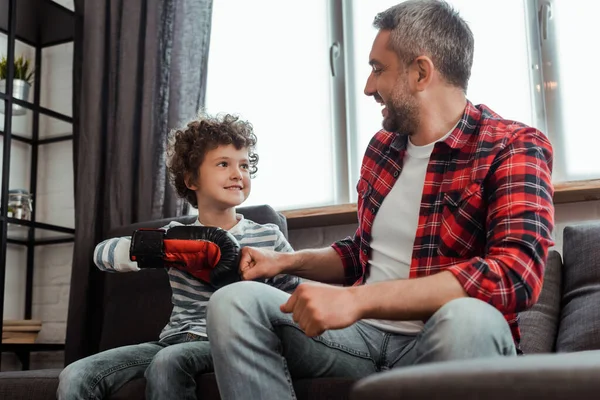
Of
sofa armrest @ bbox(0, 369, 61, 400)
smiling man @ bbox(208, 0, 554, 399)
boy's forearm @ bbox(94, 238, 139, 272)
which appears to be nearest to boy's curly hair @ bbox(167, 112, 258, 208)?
boy's forearm @ bbox(94, 238, 139, 272)

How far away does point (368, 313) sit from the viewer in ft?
3.80

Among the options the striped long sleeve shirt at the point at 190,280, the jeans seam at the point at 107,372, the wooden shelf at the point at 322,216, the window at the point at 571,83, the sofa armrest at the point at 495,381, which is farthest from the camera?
the wooden shelf at the point at 322,216

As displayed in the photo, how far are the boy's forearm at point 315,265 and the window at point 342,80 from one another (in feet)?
3.48

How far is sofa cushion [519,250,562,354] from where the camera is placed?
1.85m

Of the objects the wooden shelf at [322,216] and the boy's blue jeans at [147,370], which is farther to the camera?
the wooden shelf at [322,216]

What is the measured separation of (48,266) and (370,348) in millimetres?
2272

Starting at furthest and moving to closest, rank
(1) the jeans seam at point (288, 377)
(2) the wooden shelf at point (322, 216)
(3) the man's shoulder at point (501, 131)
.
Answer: (2) the wooden shelf at point (322, 216) → (3) the man's shoulder at point (501, 131) → (1) the jeans seam at point (288, 377)

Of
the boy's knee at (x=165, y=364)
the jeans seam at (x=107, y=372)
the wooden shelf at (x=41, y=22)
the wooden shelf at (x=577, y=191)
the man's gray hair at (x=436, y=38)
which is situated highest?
the wooden shelf at (x=41, y=22)

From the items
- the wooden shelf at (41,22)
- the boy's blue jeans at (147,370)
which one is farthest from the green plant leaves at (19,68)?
the boy's blue jeans at (147,370)

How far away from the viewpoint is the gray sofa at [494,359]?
65 cm

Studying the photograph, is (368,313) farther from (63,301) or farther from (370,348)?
(63,301)

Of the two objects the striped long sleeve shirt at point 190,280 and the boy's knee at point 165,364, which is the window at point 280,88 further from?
the boy's knee at point 165,364

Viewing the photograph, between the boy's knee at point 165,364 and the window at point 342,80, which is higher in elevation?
the window at point 342,80

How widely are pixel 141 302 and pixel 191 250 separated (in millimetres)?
697
